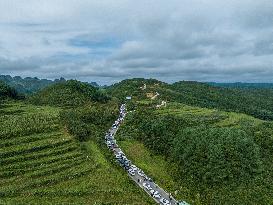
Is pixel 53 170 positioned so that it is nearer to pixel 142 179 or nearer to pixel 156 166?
pixel 142 179

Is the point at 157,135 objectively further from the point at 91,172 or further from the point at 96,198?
the point at 96,198

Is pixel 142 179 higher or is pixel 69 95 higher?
pixel 69 95

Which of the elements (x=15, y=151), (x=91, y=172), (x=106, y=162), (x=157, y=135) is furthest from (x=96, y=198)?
(x=157, y=135)

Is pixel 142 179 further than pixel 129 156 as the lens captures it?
No

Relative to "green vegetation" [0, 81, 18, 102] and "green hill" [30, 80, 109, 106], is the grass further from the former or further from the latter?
"green vegetation" [0, 81, 18, 102]

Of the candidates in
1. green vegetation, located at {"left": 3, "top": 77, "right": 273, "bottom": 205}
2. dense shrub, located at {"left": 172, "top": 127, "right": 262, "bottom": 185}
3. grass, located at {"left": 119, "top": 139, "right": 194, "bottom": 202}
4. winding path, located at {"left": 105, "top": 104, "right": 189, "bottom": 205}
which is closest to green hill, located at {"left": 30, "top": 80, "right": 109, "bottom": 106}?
green vegetation, located at {"left": 3, "top": 77, "right": 273, "bottom": 205}

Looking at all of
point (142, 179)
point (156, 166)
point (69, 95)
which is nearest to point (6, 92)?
A: point (69, 95)
